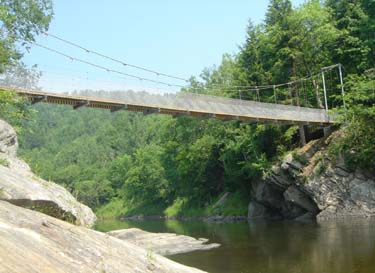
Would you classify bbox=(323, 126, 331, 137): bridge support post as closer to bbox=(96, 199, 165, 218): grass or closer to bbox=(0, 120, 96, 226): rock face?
bbox=(0, 120, 96, 226): rock face

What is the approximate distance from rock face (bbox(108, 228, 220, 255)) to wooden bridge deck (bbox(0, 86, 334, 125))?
5894mm

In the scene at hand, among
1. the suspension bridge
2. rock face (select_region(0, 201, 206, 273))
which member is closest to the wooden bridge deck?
the suspension bridge

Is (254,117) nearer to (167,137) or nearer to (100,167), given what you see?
(167,137)

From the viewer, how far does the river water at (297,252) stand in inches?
479

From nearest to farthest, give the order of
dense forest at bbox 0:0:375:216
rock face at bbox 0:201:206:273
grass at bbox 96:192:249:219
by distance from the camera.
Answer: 1. rock face at bbox 0:201:206:273
2. dense forest at bbox 0:0:375:216
3. grass at bbox 96:192:249:219

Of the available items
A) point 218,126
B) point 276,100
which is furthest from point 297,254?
point 218,126

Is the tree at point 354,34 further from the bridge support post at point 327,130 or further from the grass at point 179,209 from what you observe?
the grass at point 179,209

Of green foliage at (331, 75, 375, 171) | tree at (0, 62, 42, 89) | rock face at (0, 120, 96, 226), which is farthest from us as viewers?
green foliage at (331, 75, 375, 171)

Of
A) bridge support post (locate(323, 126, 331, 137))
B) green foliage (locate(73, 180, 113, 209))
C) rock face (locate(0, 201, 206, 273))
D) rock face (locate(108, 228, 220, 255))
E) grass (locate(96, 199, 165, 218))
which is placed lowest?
grass (locate(96, 199, 165, 218))

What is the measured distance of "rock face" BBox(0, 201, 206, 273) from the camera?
3621 mm

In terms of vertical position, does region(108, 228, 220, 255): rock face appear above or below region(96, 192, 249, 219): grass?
above

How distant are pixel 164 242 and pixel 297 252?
630 centimetres

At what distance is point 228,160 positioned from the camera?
36.7 m

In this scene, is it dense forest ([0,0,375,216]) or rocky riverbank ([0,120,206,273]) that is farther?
dense forest ([0,0,375,216])
